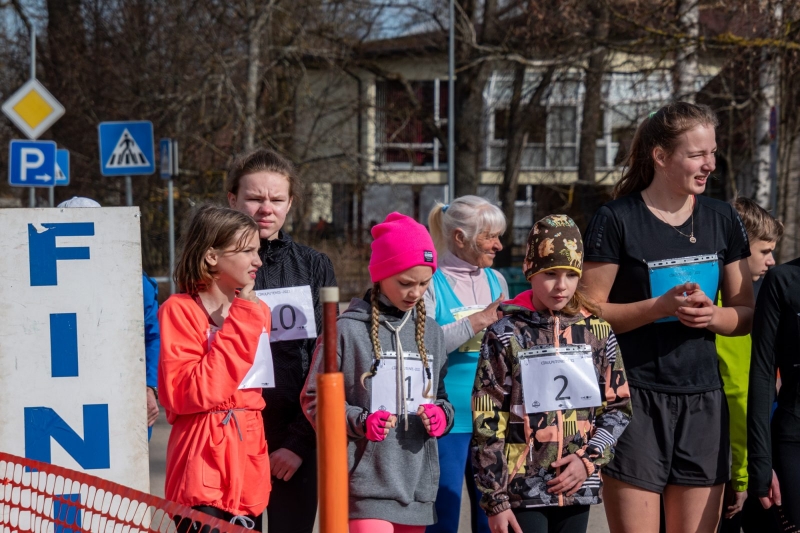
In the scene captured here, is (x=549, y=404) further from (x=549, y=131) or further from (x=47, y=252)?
(x=549, y=131)

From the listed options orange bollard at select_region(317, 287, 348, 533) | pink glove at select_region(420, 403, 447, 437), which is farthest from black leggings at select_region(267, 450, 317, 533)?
orange bollard at select_region(317, 287, 348, 533)

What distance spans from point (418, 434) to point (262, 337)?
25.4 inches

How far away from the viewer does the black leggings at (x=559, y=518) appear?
3357 mm

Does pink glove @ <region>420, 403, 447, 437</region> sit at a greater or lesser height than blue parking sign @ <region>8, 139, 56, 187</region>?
lesser

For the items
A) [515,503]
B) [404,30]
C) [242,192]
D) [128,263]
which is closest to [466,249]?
[242,192]

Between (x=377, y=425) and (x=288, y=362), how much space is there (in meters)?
0.65

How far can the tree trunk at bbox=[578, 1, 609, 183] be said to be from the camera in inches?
525

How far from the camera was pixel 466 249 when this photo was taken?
14.6ft

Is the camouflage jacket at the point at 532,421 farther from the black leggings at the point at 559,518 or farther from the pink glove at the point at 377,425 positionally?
the pink glove at the point at 377,425

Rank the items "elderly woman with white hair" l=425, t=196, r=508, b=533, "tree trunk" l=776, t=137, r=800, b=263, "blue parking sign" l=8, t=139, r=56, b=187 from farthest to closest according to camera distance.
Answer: "blue parking sign" l=8, t=139, r=56, b=187
"tree trunk" l=776, t=137, r=800, b=263
"elderly woman with white hair" l=425, t=196, r=508, b=533

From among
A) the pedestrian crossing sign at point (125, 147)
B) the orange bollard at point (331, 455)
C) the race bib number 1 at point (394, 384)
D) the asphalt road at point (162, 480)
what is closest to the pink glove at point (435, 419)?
the race bib number 1 at point (394, 384)

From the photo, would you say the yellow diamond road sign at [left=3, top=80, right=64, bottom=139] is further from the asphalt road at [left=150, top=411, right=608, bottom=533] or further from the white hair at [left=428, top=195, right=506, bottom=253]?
the white hair at [left=428, top=195, right=506, bottom=253]

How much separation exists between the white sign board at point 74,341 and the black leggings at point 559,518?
1303 millimetres

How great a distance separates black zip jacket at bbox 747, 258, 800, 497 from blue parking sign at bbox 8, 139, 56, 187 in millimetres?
11469
